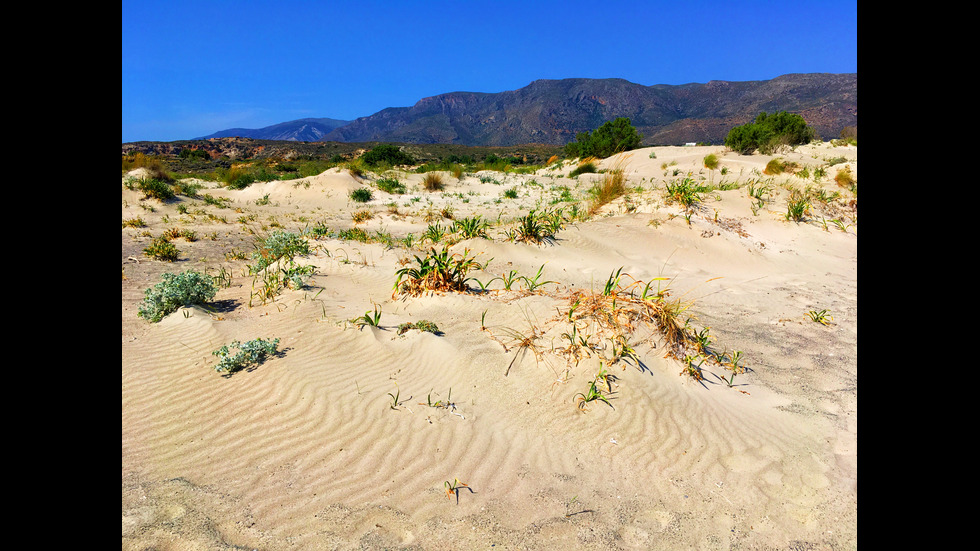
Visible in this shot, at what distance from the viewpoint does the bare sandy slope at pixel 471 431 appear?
2.31 meters

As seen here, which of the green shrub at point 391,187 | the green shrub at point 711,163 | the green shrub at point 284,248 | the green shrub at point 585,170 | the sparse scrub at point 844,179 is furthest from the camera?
the green shrub at point 585,170

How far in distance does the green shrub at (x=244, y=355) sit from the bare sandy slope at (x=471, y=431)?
0.37ft

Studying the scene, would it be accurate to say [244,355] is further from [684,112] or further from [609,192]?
[684,112]

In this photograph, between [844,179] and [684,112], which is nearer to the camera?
[844,179]

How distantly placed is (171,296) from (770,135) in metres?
22.2

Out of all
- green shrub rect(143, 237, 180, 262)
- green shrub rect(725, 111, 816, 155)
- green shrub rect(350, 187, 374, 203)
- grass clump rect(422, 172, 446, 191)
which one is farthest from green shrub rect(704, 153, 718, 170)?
green shrub rect(143, 237, 180, 262)

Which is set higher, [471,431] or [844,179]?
[844,179]

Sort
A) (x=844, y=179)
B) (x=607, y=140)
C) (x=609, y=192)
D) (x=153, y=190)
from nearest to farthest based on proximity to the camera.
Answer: (x=609, y=192) < (x=844, y=179) < (x=153, y=190) < (x=607, y=140)

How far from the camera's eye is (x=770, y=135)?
1981 cm

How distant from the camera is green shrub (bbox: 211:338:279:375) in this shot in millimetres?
3457

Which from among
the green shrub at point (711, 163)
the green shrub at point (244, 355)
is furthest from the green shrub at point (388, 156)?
the green shrub at point (244, 355)

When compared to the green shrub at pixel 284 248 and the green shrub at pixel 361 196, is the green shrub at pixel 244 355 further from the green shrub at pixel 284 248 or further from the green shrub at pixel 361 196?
the green shrub at pixel 361 196

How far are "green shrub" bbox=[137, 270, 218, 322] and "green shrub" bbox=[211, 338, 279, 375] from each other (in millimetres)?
1205

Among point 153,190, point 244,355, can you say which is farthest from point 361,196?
point 244,355
